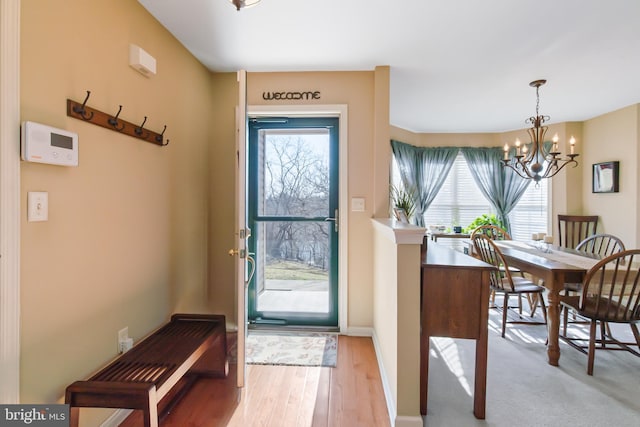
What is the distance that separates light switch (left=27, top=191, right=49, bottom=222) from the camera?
1.24 metres

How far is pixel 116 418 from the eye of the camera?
170 centimetres

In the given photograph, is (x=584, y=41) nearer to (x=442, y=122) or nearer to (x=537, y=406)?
(x=442, y=122)

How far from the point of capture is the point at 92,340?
1.55 metres

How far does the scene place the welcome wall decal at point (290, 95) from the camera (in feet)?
9.48

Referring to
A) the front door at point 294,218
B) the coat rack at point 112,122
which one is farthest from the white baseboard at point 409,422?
the coat rack at point 112,122

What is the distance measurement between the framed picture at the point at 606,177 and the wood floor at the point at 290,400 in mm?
4245

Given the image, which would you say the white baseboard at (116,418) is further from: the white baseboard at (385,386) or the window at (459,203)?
the window at (459,203)

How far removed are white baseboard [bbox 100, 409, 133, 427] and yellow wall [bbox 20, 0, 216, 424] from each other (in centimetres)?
34

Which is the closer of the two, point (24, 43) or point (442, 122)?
point (24, 43)

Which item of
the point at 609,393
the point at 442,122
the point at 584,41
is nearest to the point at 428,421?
the point at 609,393

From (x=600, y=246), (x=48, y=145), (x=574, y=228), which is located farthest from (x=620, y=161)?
(x=48, y=145)

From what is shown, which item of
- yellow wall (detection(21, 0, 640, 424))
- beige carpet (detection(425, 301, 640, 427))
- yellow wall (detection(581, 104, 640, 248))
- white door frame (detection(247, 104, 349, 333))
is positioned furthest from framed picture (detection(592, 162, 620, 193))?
white door frame (detection(247, 104, 349, 333))

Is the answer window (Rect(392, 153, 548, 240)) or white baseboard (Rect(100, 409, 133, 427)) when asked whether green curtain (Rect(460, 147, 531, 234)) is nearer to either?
window (Rect(392, 153, 548, 240))

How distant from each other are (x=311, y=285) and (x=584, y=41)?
305 cm
